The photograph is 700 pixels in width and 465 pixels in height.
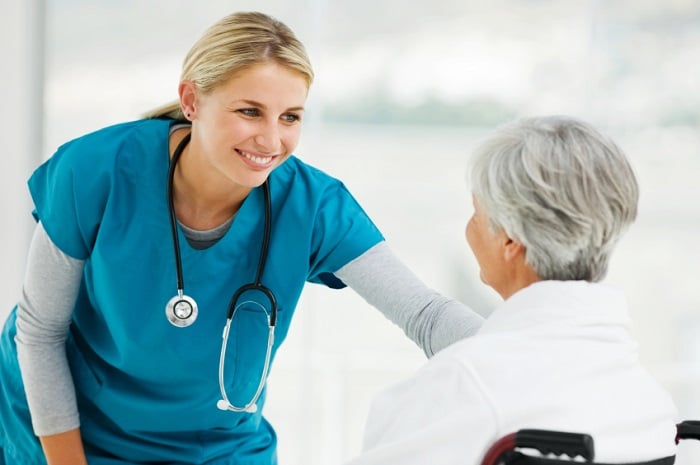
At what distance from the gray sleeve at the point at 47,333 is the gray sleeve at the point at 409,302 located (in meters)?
0.45

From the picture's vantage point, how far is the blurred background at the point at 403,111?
3.31 m

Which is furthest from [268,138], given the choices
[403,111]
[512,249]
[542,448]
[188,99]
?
[403,111]

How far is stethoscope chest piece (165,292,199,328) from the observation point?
152 centimetres

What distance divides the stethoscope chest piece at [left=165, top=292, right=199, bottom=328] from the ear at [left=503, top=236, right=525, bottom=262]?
1.83 ft

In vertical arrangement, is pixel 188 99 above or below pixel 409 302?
above

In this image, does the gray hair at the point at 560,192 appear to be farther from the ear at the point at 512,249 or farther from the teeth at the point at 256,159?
the teeth at the point at 256,159

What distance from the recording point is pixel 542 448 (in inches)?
39.2

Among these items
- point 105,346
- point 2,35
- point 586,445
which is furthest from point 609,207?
point 2,35

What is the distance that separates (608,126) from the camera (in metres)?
3.55

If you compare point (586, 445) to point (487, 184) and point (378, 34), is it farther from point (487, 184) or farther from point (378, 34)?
point (378, 34)

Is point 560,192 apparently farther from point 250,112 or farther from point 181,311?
point 181,311

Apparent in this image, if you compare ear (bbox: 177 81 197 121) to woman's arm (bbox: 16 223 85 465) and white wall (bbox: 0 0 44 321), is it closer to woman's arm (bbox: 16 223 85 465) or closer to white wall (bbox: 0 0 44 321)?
woman's arm (bbox: 16 223 85 465)

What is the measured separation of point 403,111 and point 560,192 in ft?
9.03

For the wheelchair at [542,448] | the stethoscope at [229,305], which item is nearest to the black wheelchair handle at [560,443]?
the wheelchair at [542,448]
